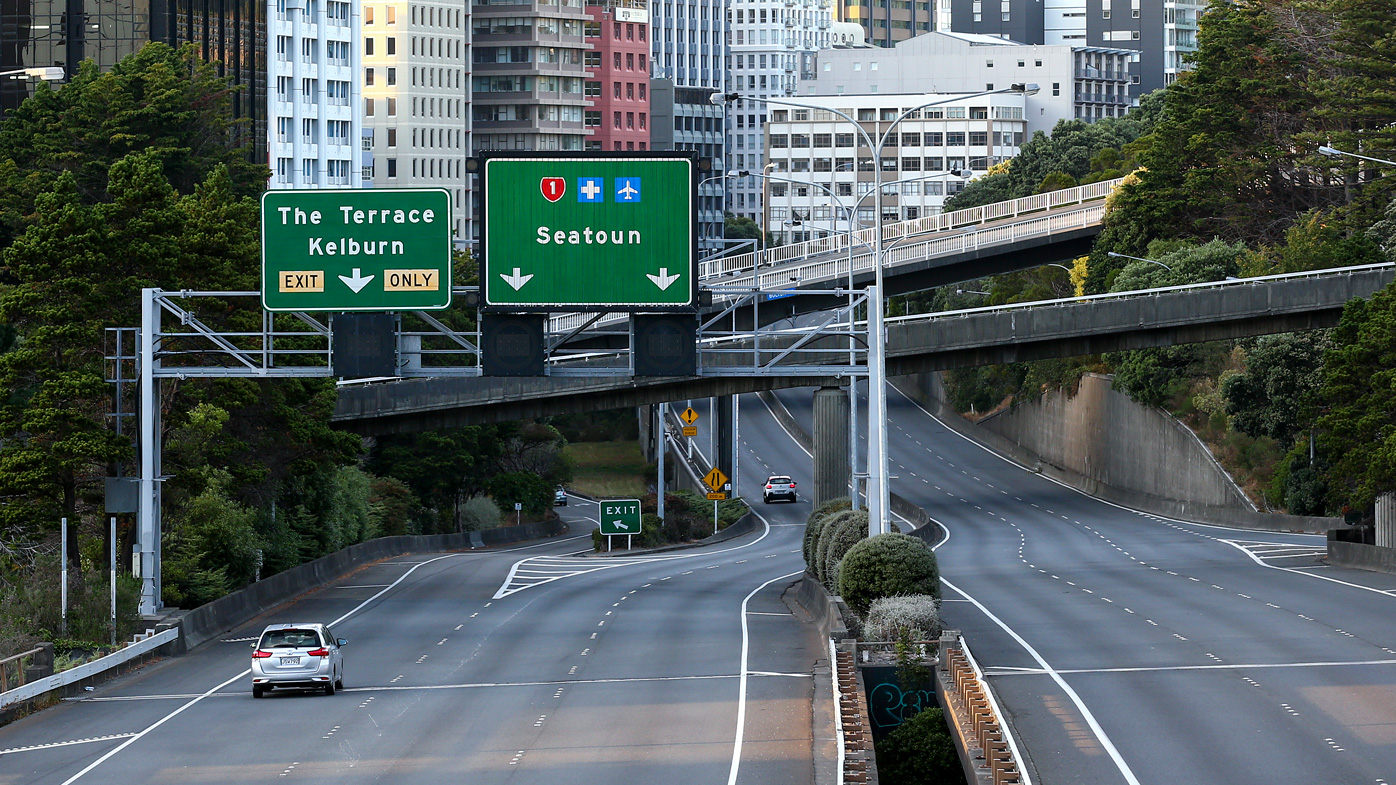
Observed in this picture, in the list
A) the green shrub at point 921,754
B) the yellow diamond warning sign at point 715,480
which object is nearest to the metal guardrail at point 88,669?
the green shrub at point 921,754

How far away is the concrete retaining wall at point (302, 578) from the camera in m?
42.4

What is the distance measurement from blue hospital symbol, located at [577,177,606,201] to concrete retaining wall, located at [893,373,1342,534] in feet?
136

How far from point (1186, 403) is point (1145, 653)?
56490mm

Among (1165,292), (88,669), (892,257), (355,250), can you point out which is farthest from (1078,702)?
(892,257)

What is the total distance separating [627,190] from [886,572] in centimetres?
917

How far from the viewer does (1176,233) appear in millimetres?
96375

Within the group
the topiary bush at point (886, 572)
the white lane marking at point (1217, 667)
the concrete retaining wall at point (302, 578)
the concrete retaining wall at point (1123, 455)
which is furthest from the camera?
the concrete retaining wall at point (1123, 455)

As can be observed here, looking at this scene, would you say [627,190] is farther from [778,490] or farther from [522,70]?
[522,70]

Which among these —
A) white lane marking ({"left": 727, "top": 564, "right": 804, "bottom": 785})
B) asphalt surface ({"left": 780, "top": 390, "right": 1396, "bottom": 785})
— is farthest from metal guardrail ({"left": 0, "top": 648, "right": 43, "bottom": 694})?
asphalt surface ({"left": 780, "top": 390, "right": 1396, "bottom": 785})

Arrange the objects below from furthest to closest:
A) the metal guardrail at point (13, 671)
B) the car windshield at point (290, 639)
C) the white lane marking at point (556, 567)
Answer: the white lane marking at point (556, 567) < the car windshield at point (290, 639) < the metal guardrail at point (13, 671)

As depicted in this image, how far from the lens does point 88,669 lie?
111 ft

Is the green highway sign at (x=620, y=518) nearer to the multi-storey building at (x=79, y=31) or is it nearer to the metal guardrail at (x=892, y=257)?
the metal guardrail at (x=892, y=257)

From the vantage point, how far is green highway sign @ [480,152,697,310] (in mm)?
38438

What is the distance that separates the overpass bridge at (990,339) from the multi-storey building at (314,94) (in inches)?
3097
